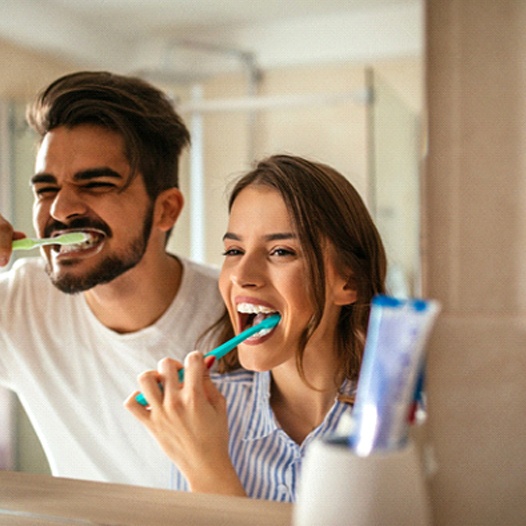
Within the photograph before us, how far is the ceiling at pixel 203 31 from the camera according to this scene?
2.09ft

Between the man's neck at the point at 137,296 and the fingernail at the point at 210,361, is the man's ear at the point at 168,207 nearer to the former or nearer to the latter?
the man's neck at the point at 137,296

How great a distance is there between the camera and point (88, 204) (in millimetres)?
751

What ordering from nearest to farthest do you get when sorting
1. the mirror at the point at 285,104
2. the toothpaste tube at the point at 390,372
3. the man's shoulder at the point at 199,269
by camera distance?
the toothpaste tube at the point at 390,372 → the mirror at the point at 285,104 → the man's shoulder at the point at 199,269

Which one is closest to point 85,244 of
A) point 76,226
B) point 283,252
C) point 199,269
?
point 76,226

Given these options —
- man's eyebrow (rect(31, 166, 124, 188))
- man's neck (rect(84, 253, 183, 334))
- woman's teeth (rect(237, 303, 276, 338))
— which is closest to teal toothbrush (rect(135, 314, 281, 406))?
woman's teeth (rect(237, 303, 276, 338))

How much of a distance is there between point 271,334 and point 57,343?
0.92ft

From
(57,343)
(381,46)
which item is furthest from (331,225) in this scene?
(57,343)

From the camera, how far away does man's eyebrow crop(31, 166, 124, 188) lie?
0.75 metres

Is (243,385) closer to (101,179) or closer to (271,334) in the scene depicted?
(271,334)

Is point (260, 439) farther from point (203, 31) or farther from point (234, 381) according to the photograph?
point (203, 31)

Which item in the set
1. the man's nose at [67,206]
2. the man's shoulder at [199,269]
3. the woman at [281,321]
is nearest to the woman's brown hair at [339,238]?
the woman at [281,321]

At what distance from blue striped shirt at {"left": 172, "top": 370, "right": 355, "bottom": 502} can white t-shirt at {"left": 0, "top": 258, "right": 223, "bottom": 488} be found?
66 mm

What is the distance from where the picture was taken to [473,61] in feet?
1.70

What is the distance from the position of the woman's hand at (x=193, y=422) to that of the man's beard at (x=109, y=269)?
0.56 feet
